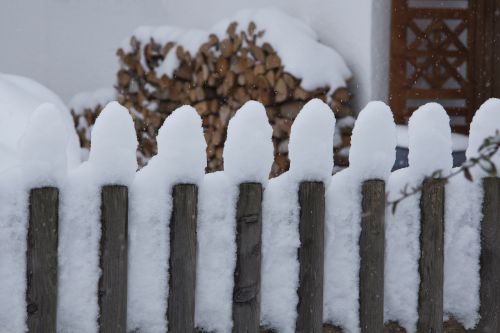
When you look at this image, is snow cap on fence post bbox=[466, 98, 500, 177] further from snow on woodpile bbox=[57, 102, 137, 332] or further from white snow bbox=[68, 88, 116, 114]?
white snow bbox=[68, 88, 116, 114]

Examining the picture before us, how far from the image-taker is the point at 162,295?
2.41 m

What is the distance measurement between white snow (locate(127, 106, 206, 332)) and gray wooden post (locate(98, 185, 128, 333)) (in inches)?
1.6

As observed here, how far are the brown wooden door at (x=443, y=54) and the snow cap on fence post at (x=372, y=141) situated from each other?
135 inches

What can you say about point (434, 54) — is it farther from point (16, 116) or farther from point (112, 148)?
point (112, 148)

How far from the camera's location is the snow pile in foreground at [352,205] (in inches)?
100.0

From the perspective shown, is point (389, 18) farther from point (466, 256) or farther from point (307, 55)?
point (466, 256)

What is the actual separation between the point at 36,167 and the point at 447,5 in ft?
15.5

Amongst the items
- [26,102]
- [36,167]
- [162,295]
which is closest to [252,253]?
[162,295]

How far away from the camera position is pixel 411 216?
8.60 ft

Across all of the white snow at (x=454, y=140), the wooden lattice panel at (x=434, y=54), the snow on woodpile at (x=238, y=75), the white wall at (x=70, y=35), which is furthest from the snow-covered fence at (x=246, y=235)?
the white wall at (x=70, y=35)

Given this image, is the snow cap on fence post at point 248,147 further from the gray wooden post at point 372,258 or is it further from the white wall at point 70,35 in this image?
the white wall at point 70,35

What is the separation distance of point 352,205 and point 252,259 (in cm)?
38

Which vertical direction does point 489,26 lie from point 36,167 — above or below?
above

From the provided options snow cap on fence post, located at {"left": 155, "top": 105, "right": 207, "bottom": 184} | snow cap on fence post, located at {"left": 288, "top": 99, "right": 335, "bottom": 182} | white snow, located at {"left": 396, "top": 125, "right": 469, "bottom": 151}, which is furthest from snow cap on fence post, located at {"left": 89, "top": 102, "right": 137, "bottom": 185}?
white snow, located at {"left": 396, "top": 125, "right": 469, "bottom": 151}
